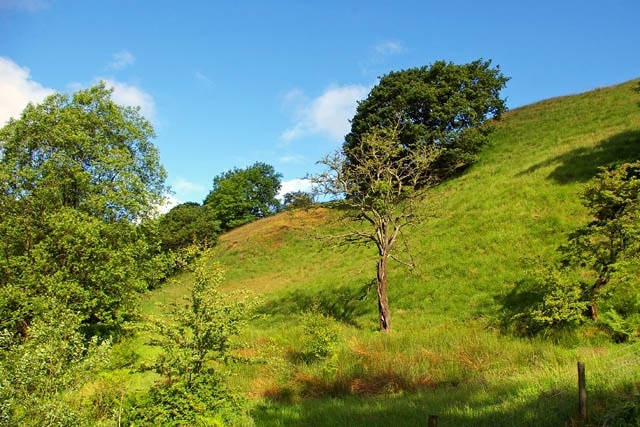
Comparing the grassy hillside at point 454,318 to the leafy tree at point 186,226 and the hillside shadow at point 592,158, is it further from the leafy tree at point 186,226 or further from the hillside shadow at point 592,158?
the leafy tree at point 186,226

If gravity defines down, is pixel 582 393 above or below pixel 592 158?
below

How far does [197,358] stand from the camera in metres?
10.6

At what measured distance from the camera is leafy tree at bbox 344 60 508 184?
4359 cm

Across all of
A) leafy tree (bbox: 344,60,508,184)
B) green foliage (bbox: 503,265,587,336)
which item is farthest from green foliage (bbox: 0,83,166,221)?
leafy tree (bbox: 344,60,508,184)

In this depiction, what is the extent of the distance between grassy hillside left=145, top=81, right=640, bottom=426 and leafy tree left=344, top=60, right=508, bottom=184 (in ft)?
10.7

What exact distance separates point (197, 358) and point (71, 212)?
1275cm

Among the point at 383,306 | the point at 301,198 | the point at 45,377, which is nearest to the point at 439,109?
the point at 301,198

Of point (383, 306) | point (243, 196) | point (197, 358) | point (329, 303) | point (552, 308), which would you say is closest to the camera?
point (197, 358)

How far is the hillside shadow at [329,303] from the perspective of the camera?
23.0 meters

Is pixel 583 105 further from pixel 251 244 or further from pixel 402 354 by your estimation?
pixel 402 354

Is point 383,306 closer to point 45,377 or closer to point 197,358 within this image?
point 197,358

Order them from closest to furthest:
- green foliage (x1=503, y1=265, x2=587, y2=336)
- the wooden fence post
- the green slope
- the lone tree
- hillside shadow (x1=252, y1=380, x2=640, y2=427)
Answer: the wooden fence post < hillside shadow (x1=252, y1=380, x2=640, y2=427) < green foliage (x1=503, y1=265, x2=587, y2=336) < the green slope < the lone tree

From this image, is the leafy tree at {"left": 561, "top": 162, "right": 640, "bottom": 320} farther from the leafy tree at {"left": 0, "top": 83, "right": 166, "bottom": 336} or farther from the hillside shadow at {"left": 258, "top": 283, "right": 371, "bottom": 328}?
the leafy tree at {"left": 0, "top": 83, "right": 166, "bottom": 336}

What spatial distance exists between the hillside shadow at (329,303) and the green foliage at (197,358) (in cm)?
1098
